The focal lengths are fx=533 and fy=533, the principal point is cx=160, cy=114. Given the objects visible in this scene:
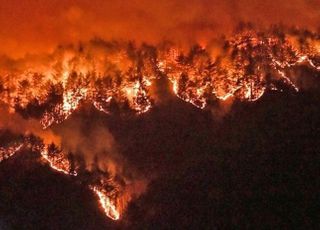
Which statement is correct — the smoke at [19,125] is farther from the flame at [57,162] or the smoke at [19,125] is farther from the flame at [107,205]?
the flame at [107,205]

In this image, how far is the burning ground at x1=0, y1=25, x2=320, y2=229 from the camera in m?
2.22

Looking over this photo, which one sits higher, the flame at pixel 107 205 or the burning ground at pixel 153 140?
the burning ground at pixel 153 140

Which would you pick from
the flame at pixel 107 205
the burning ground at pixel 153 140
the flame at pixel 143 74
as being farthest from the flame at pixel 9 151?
the flame at pixel 107 205

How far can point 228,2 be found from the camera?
2373mm

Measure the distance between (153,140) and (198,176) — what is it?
24 cm

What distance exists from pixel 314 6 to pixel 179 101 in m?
0.77

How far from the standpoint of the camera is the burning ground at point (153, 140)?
7.29ft

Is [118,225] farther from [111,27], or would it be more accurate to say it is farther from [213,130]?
[111,27]

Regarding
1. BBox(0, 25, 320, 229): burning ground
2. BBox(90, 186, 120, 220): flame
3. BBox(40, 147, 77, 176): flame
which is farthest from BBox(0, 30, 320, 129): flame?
BBox(90, 186, 120, 220): flame

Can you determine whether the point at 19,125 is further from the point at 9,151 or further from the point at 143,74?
the point at 143,74

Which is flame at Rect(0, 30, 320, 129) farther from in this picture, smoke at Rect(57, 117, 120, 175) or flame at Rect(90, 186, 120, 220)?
flame at Rect(90, 186, 120, 220)

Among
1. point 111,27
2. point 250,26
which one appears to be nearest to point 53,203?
point 111,27

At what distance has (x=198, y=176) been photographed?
226 cm

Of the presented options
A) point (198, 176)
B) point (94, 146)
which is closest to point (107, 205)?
point (94, 146)
